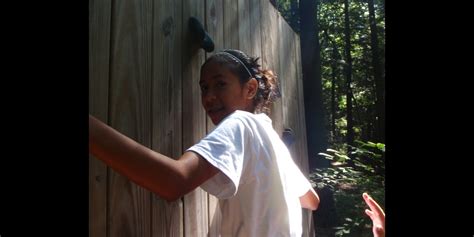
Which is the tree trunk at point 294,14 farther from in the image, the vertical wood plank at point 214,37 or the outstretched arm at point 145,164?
the outstretched arm at point 145,164

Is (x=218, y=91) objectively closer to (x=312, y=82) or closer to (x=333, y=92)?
(x=312, y=82)

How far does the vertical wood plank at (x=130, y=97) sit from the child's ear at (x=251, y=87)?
517 millimetres

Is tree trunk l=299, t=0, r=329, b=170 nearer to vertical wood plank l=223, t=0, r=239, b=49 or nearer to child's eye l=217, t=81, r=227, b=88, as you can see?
vertical wood plank l=223, t=0, r=239, b=49

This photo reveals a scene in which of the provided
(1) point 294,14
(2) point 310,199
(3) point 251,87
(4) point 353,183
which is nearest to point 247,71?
(3) point 251,87

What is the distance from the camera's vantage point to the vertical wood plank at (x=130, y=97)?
1.20 m

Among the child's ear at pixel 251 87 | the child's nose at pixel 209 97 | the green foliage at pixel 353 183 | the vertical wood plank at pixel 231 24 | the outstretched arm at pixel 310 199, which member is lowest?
the green foliage at pixel 353 183

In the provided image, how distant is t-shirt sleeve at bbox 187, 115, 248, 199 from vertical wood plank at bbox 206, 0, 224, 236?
1.99ft

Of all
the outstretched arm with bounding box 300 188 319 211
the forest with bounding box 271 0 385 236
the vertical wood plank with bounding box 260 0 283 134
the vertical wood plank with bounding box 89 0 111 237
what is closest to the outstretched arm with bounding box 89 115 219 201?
the vertical wood plank with bounding box 89 0 111 237

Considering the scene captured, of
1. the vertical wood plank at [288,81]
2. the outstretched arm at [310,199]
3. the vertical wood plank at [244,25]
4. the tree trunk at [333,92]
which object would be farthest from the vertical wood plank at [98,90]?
the tree trunk at [333,92]

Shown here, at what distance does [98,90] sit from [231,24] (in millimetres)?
1276
